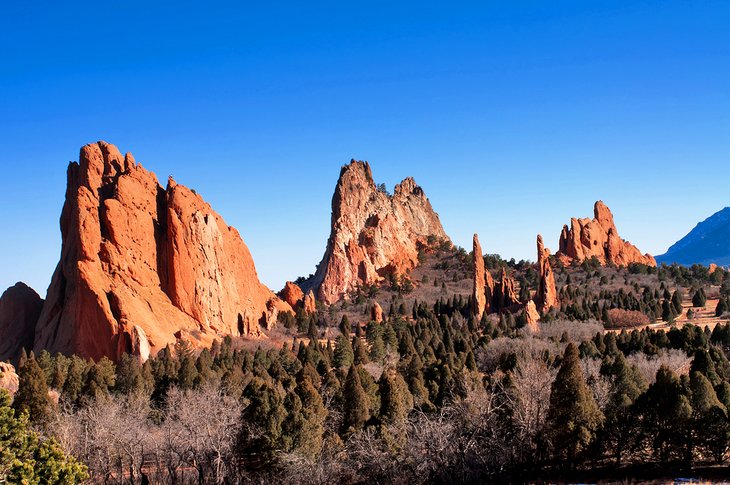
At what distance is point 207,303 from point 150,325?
37.0 ft

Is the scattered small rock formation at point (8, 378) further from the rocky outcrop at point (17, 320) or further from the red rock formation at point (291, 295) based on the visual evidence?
the red rock formation at point (291, 295)

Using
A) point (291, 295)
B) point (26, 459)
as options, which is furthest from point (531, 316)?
point (26, 459)

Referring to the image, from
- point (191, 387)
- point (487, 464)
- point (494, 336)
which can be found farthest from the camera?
Answer: point (494, 336)

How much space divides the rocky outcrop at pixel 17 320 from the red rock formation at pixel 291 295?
3864 centimetres

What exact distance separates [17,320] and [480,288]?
64474 mm

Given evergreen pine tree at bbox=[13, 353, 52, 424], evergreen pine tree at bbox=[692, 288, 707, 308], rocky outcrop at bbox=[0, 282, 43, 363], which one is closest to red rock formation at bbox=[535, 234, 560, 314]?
evergreen pine tree at bbox=[692, 288, 707, 308]

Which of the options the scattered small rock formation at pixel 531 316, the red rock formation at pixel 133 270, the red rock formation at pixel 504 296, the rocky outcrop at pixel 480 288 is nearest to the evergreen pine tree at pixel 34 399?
the red rock formation at pixel 133 270

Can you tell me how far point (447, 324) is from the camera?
8000 cm

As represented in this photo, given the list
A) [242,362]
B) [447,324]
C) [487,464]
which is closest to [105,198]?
[242,362]

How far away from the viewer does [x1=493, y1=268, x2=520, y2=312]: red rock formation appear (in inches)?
3792

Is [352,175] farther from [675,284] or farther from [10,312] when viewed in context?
[10,312]

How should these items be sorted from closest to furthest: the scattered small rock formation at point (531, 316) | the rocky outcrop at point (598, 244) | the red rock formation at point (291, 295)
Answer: the scattered small rock formation at point (531, 316) < the red rock formation at point (291, 295) < the rocky outcrop at point (598, 244)

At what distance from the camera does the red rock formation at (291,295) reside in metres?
102

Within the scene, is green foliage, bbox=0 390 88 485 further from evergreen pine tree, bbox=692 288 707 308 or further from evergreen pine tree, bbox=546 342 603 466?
evergreen pine tree, bbox=692 288 707 308
